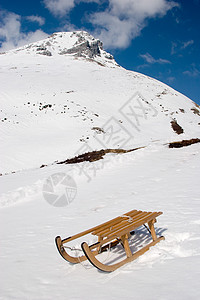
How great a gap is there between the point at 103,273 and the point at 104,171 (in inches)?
367

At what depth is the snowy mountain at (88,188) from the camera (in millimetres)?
3511

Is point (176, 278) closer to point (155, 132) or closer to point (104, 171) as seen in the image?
point (104, 171)

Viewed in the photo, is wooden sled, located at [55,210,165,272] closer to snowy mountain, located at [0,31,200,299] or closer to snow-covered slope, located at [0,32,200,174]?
snowy mountain, located at [0,31,200,299]

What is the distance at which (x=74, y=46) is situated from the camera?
137m

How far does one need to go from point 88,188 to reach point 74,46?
465 ft

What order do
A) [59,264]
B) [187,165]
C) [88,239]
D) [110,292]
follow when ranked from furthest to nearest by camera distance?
[187,165] → [88,239] → [59,264] → [110,292]

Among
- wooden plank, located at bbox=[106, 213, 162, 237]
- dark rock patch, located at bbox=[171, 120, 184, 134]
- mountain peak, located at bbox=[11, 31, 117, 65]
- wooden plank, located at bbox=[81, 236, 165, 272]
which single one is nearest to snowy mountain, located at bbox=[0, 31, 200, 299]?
wooden plank, located at bbox=[81, 236, 165, 272]

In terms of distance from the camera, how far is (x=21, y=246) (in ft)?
17.2

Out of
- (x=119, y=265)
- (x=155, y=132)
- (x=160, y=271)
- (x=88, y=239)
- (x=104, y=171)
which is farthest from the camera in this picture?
A: (x=155, y=132)

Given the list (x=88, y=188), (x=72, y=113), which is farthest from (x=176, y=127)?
(x=88, y=188)

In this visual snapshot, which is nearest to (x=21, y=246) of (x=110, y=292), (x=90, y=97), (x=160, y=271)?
(x=110, y=292)

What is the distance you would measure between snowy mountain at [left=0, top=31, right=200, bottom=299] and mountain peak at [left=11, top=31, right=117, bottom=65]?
312 ft

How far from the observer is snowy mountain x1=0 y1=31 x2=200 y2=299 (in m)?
3.51

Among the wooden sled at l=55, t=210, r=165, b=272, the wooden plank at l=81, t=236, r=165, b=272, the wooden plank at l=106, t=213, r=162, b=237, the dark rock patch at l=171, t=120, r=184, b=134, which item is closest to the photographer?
the wooden plank at l=81, t=236, r=165, b=272
